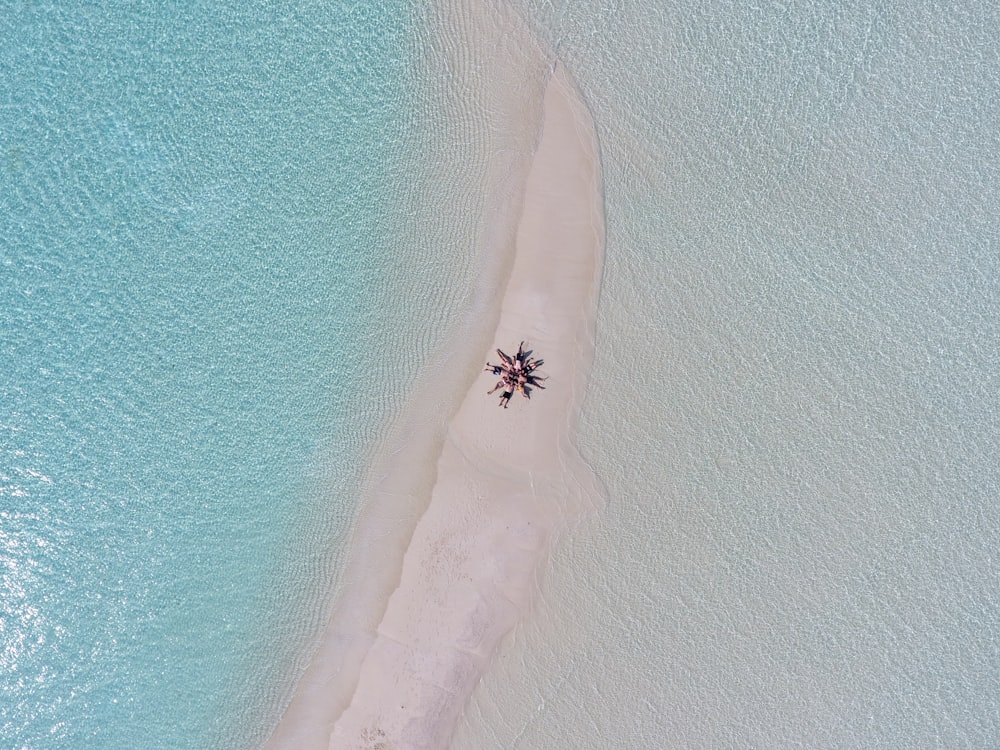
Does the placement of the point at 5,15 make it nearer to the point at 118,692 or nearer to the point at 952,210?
the point at 118,692

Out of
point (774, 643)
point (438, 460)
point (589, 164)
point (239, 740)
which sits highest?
point (589, 164)

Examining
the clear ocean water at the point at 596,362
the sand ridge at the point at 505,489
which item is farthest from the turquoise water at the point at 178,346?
the sand ridge at the point at 505,489

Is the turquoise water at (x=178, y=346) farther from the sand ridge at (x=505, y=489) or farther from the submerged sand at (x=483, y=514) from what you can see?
the sand ridge at (x=505, y=489)

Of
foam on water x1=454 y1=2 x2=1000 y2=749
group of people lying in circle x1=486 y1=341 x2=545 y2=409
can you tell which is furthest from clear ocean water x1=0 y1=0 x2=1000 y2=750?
group of people lying in circle x1=486 y1=341 x2=545 y2=409

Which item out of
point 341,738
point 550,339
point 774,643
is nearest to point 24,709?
point 341,738

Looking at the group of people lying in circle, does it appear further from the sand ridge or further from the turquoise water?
the turquoise water

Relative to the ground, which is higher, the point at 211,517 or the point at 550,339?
the point at 550,339

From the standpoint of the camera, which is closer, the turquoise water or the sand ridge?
the sand ridge
